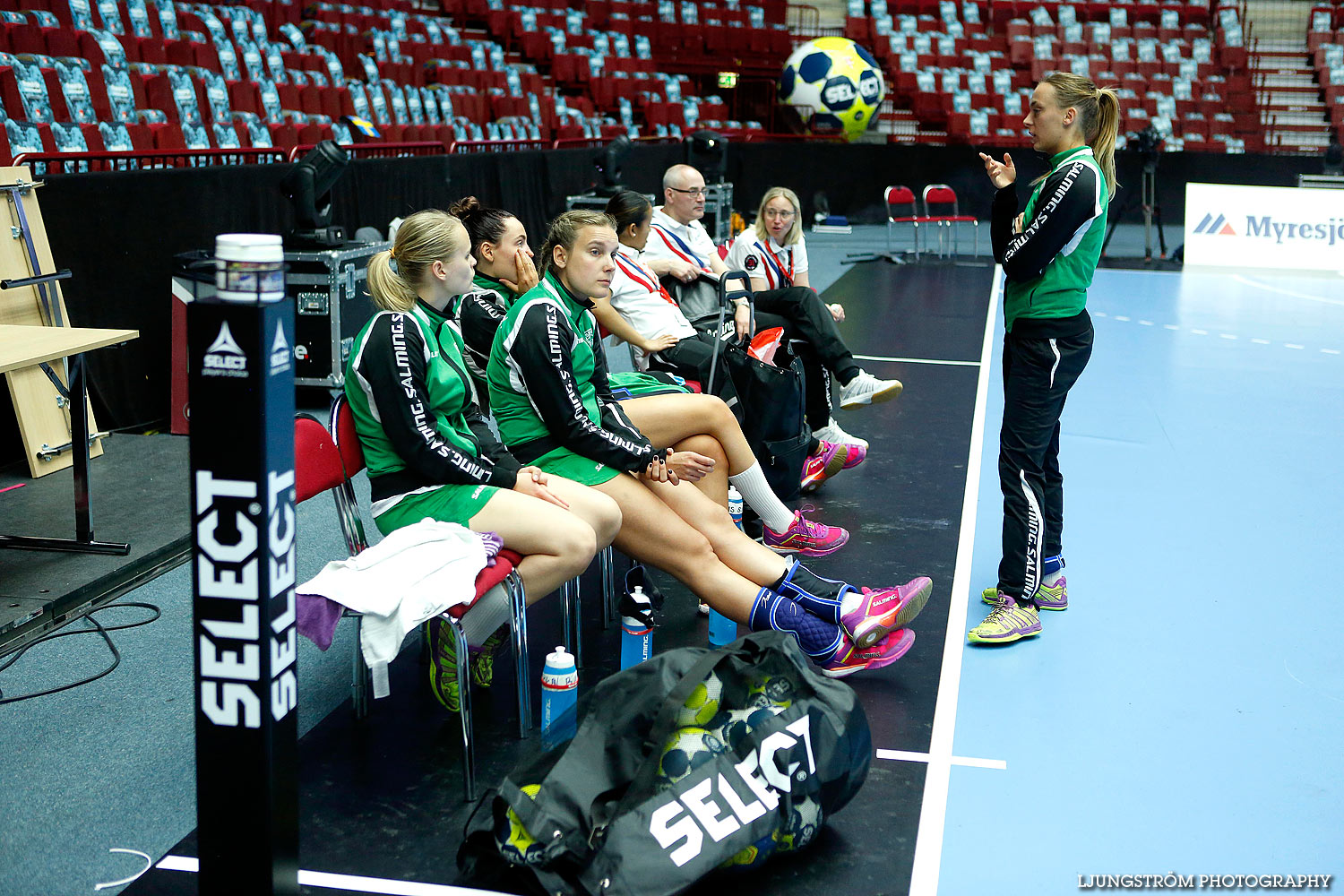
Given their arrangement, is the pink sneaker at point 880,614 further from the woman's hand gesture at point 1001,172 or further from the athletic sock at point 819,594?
the woman's hand gesture at point 1001,172

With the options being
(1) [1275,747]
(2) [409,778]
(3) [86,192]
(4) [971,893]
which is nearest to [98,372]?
(3) [86,192]

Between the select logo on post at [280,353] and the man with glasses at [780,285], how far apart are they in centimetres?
341

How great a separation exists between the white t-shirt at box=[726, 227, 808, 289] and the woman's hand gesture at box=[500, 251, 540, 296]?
1510 mm

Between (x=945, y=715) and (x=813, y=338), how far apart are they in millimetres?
2421

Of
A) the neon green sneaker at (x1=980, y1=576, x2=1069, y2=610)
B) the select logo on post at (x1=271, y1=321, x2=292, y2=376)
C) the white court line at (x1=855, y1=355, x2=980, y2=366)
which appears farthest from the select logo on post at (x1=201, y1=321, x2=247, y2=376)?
→ the white court line at (x1=855, y1=355, x2=980, y2=366)

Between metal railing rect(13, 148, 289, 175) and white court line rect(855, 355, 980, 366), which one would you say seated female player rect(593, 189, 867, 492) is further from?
white court line rect(855, 355, 980, 366)

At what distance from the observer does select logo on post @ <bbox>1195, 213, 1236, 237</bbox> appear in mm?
13312

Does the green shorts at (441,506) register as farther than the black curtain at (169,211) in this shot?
No

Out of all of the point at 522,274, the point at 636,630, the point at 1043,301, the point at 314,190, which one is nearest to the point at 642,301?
the point at 522,274

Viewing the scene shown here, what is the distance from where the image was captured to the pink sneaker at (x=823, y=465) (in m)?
5.17

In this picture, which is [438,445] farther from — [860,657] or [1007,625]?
[1007,625]

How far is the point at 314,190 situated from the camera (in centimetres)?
616

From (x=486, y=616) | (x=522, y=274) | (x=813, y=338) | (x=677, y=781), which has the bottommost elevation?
(x=677, y=781)

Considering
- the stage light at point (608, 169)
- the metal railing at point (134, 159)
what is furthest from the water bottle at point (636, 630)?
the stage light at point (608, 169)
